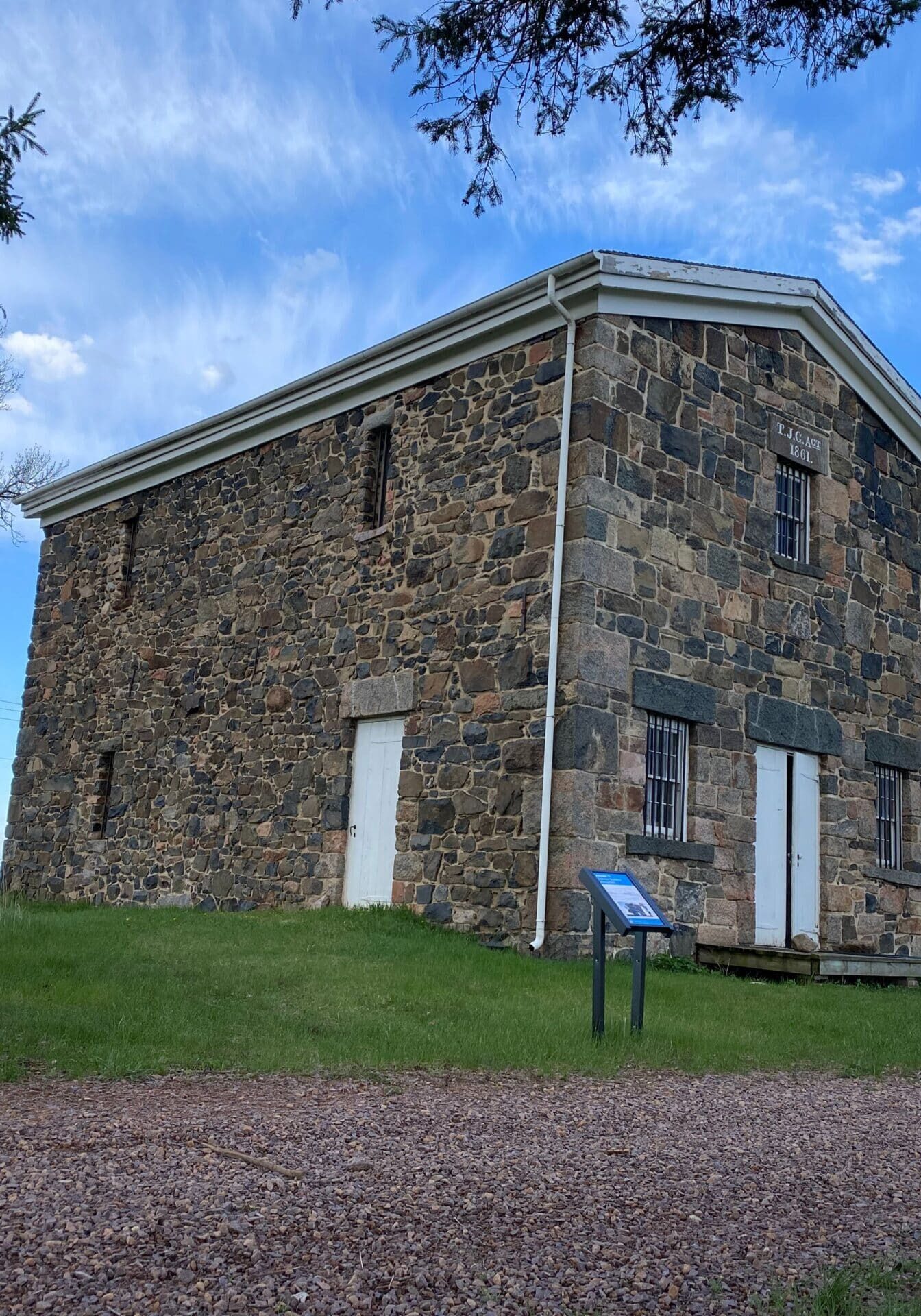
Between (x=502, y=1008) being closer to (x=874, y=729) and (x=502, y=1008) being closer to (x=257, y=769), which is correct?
(x=257, y=769)

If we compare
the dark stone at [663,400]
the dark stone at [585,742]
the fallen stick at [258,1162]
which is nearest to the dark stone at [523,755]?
the dark stone at [585,742]

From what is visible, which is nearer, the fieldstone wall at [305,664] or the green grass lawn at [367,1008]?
the green grass lawn at [367,1008]

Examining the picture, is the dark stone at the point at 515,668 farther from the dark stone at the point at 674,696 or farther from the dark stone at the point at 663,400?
the dark stone at the point at 663,400

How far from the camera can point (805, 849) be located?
13.4 m

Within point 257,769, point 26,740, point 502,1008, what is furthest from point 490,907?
point 26,740

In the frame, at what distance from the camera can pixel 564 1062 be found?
6.78 metres

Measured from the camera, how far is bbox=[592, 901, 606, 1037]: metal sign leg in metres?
7.32

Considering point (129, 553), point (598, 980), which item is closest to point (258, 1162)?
point (598, 980)

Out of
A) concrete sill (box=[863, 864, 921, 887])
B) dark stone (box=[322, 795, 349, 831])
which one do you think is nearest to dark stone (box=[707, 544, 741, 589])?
concrete sill (box=[863, 864, 921, 887])

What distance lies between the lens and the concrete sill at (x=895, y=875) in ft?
46.3

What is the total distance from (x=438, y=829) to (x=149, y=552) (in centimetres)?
713

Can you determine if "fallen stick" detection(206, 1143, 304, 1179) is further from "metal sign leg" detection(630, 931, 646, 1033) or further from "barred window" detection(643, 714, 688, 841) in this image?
"barred window" detection(643, 714, 688, 841)

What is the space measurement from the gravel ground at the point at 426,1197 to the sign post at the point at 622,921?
3.70 ft

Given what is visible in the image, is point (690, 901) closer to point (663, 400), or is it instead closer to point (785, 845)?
point (785, 845)
